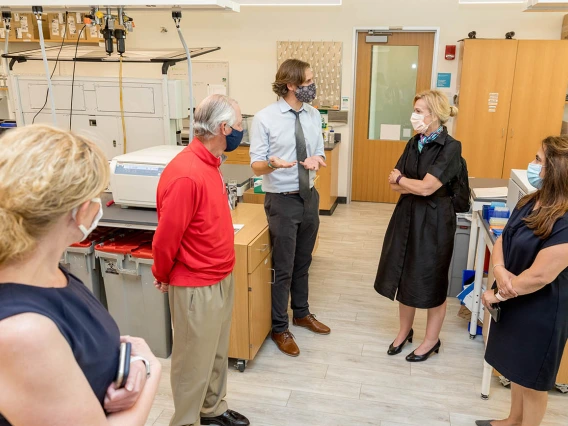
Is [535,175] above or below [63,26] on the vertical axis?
below

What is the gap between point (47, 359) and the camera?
2.68 feet

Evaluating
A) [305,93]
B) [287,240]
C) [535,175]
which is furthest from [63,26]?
[535,175]

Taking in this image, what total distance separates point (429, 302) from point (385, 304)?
859 mm

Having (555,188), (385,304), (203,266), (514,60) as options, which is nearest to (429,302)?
(385,304)

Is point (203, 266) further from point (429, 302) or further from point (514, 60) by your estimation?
point (514, 60)

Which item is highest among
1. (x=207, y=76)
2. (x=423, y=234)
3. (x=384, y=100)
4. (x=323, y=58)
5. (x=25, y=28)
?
(x=25, y=28)

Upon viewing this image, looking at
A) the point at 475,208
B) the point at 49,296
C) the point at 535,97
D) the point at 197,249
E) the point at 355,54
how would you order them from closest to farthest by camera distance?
the point at 49,296, the point at 197,249, the point at 475,208, the point at 535,97, the point at 355,54

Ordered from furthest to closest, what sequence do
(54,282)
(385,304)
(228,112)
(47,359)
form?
(385,304) < (228,112) < (54,282) < (47,359)

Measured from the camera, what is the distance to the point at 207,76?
20.1 ft

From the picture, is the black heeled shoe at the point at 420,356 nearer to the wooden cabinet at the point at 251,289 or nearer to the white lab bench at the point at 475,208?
the white lab bench at the point at 475,208

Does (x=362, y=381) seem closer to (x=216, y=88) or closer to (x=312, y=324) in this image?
(x=312, y=324)

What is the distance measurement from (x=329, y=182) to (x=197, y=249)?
3625 mm

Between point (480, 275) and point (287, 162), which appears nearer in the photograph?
point (287, 162)

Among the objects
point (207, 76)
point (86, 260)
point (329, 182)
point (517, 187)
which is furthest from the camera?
point (207, 76)
